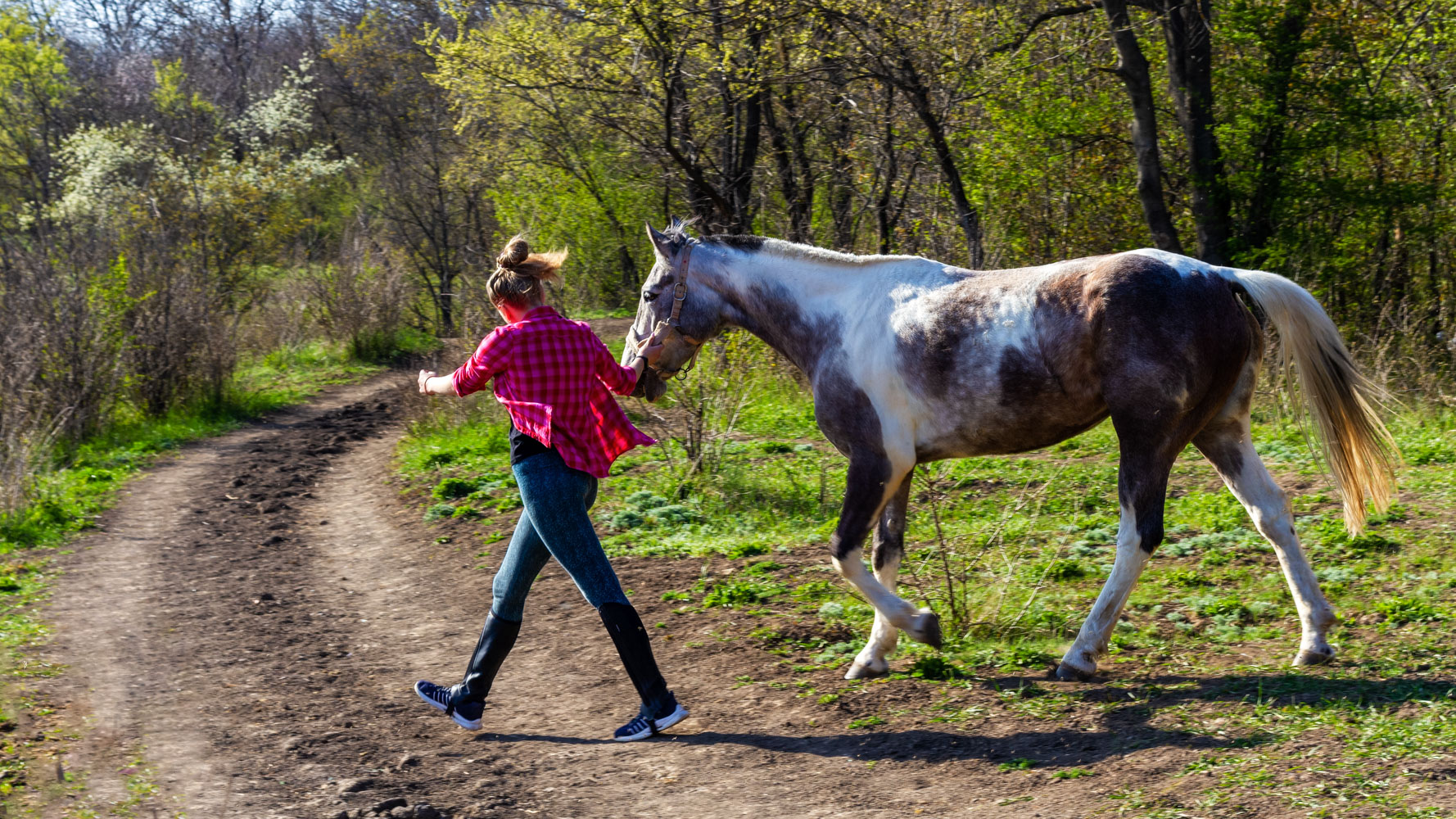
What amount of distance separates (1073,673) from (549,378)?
242 centimetres

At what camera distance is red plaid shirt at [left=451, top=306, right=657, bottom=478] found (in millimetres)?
4367

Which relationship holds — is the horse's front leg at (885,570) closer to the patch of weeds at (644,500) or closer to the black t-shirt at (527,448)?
the black t-shirt at (527,448)

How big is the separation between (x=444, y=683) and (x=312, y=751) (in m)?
0.97

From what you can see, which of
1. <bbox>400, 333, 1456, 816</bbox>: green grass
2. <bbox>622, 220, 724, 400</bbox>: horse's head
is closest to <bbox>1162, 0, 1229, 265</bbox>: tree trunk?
<bbox>400, 333, 1456, 816</bbox>: green grass

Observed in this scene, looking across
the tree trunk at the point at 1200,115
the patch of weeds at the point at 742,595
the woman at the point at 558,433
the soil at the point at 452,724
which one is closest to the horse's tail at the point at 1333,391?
the soil at the point at 452,724

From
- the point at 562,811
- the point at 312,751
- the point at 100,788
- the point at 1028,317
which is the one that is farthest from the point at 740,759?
the point at 100,788

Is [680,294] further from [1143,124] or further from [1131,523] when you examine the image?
[1143,124]

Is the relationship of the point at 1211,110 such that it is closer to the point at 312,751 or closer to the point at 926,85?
the point at 926,85

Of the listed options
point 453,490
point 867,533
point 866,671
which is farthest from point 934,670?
point 453,490

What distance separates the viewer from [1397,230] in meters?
11.2

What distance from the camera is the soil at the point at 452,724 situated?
395cm

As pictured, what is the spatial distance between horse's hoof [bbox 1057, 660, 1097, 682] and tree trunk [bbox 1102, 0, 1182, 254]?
7305 mm

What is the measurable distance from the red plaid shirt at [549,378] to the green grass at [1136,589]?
60.2 inches

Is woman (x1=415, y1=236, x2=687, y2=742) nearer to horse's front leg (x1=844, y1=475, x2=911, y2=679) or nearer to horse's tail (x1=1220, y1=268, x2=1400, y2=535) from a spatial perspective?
horse's front leg (x1=844, y1=475, x2=911, y2=679)
